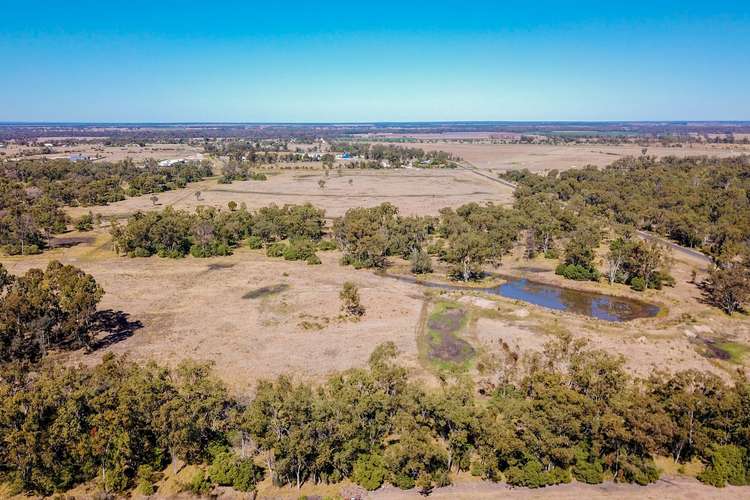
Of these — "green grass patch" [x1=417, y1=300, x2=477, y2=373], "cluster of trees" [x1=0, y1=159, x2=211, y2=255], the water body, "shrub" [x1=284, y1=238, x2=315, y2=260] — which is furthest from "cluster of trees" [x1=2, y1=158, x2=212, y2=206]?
"green grass patch" [x1=417, y1=300, x2=477, y2=373]

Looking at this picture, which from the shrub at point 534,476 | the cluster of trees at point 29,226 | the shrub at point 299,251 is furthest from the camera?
the cluster of trees at point 29,226

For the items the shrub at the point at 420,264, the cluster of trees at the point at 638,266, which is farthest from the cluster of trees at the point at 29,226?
the cluster of trees at the point at 638,266

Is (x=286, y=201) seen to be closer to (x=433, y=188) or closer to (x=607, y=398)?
(x=433, y=188)

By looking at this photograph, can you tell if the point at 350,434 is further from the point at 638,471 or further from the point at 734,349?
the point at 734,349

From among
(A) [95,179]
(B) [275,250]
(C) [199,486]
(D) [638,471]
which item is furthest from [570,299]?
(A) [95,179]

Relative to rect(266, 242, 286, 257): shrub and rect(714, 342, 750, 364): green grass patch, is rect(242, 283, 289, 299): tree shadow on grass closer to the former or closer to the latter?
rect(266, 242, 286, 257): shrub

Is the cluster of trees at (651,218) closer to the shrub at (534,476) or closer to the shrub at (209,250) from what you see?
the shrub at (534,476)
